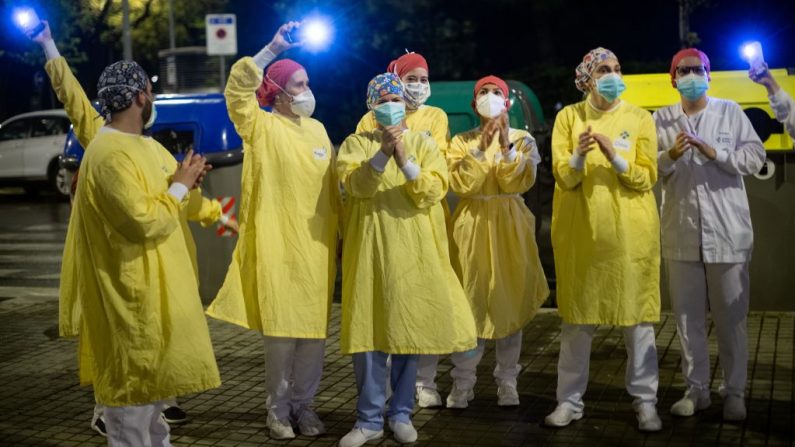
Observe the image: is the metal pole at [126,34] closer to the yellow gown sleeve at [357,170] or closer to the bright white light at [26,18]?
the bright white light at [26,18]

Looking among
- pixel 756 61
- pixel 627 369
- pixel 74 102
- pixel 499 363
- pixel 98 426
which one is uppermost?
pixel 756 61

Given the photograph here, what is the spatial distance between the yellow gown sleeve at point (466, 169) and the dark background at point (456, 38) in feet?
46.0

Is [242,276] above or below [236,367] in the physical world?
A: above

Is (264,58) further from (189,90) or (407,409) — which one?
(189,90)

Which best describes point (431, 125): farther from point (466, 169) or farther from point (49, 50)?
point (49, 50)

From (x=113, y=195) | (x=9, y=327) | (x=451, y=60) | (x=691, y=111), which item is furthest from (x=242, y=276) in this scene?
(x=451, y=60)

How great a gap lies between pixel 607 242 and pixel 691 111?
95 centimetres

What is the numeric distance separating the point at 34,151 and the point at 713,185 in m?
17.3

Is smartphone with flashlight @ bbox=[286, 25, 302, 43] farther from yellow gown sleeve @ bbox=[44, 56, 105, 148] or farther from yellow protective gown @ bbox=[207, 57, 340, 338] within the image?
yellow gown sleeve @ bbox=[44, 56, 105, 148]

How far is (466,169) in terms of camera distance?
6906mm

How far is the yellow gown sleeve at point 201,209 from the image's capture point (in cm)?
597

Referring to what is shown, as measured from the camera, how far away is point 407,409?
6457mm

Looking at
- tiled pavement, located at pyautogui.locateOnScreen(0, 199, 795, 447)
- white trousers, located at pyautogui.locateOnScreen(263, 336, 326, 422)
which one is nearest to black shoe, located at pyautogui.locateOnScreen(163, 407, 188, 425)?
tiled pavement, located at pyautogui.locateOnScreen(0, 199, 795, 447)

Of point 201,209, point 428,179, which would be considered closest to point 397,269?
point 428,179
